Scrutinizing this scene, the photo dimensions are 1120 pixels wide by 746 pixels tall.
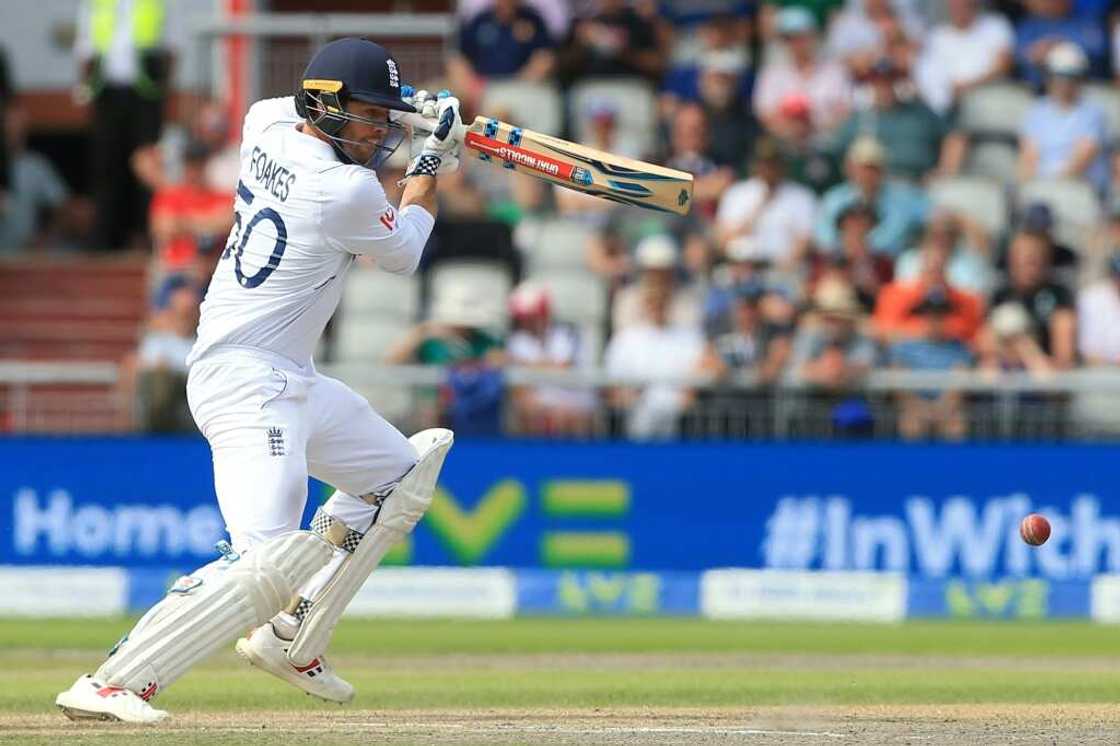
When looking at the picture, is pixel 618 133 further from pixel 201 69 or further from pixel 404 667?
pixel 404 667

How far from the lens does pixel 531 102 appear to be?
42.4 ft

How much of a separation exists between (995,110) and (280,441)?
25.2 feet

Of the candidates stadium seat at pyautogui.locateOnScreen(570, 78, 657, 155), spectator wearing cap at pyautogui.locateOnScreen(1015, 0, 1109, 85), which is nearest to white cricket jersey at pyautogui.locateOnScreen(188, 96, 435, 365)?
stadium seat at pyautogui.locateOnScreen(570, 78, 657, 155)

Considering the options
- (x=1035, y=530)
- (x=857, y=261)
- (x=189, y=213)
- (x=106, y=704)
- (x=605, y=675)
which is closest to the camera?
(x=106, y=704)

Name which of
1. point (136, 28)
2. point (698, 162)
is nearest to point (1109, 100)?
point (698, 162)

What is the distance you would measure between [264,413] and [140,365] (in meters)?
5.72

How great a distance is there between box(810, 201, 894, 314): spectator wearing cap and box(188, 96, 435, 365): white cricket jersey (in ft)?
18.5

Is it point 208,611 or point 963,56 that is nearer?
point 208,611

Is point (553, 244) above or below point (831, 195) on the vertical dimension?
below

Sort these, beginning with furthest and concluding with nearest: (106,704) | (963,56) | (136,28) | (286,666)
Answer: (136,28)
(963,56)
(286,666)
(106,704)

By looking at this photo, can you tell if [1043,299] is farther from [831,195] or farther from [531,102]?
[531,102]

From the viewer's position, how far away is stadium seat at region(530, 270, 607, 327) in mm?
12000

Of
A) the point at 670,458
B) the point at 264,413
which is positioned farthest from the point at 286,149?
the point at 670,458

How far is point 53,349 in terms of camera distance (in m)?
14.1
